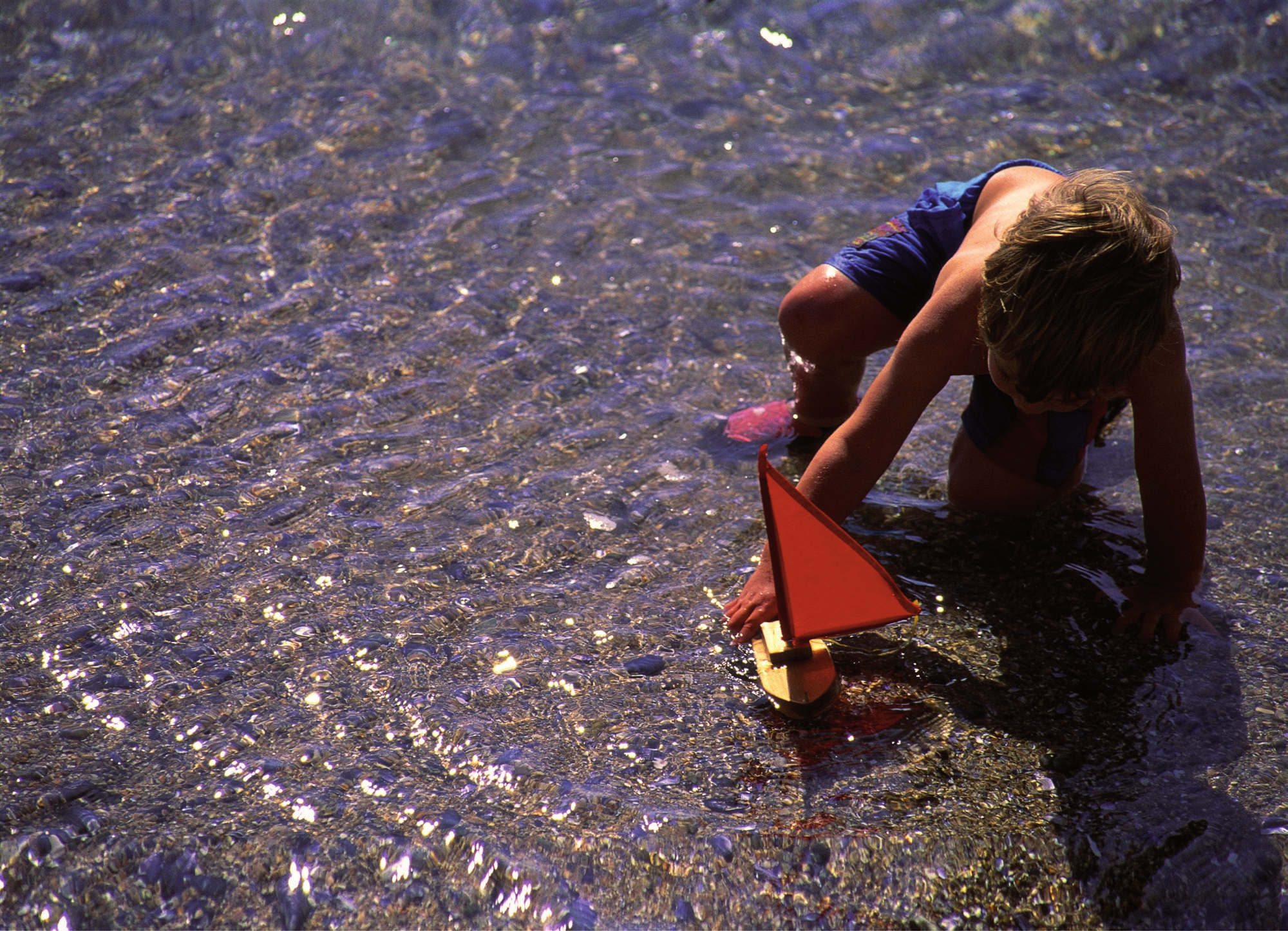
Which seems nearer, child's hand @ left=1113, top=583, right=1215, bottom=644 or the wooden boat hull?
the wooden boat hull

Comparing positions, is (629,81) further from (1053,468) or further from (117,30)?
(1053,468)

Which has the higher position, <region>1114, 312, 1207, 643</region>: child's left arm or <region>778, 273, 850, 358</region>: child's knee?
<region>778, 273, 850, 358</region>: child's knee

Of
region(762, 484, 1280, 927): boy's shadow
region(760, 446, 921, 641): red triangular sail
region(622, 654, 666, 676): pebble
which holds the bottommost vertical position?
region(762, 484, 1280, 927): boy's shadow

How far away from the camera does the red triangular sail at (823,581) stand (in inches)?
82.0

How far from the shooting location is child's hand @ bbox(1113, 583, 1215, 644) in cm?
248

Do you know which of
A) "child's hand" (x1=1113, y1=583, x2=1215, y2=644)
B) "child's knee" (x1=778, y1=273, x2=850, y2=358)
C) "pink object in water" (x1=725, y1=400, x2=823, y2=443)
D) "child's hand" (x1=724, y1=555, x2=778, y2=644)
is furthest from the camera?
"pink object in water" (x1=725, y1=400, x2=823, y2=443)

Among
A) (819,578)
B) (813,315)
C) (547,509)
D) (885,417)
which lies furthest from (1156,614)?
(547,509)

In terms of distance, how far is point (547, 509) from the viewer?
295 centimetres

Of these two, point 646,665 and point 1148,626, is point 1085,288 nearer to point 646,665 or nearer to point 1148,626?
point 1148,626

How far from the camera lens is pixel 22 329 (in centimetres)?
351

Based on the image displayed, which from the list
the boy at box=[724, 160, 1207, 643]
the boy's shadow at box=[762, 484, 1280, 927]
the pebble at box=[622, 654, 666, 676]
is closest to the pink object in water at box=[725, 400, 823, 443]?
the boy at box=[724, 160, 1207, 643]

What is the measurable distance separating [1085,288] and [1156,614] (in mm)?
978

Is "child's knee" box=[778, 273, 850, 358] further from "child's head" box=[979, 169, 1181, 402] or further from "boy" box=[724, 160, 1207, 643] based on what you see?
"child's head" box=[979, 169, 1181, 402]

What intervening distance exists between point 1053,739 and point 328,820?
61.3 inches
